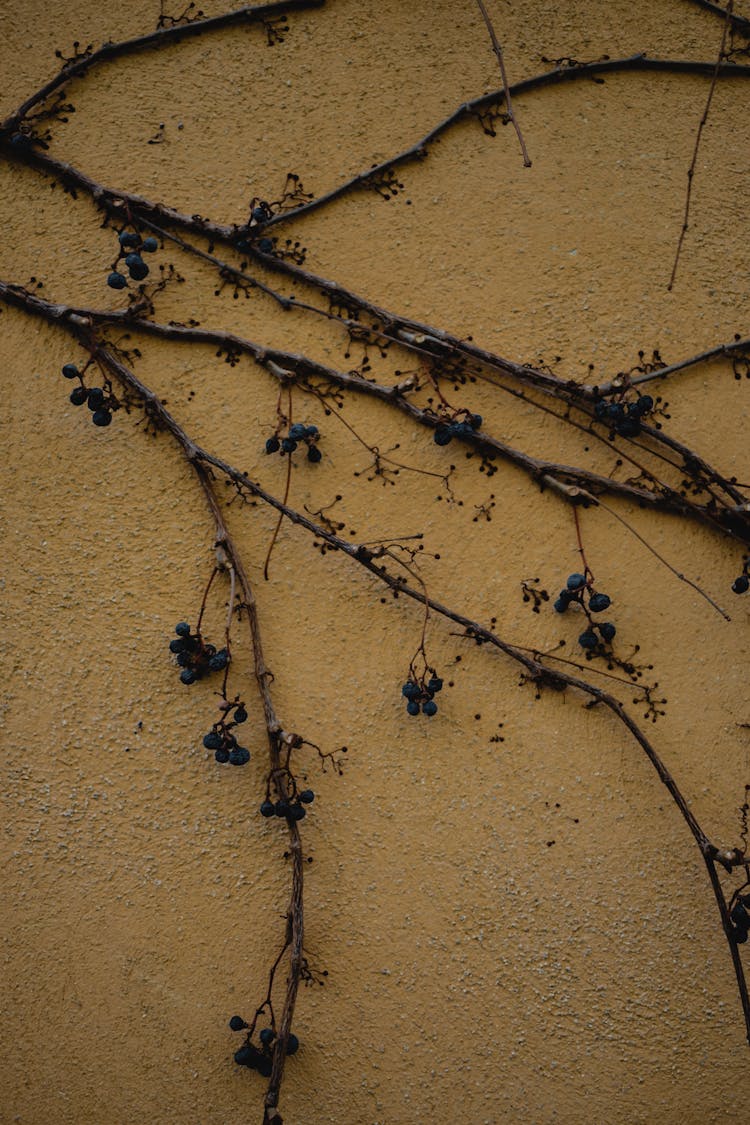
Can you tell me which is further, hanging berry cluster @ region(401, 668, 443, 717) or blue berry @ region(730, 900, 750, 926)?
hanging berry cluster @ region(401, 668, 443, 717)

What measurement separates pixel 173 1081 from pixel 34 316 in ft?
4.10

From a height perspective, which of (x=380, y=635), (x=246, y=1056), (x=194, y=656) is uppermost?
(x=380, y=635)

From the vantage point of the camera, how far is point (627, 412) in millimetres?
1284

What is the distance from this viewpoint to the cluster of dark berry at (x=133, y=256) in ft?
4.01

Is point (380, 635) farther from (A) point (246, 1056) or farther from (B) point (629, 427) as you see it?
(A) point (246, 1056)

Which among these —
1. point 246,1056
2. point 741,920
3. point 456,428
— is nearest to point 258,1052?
point 246,1056

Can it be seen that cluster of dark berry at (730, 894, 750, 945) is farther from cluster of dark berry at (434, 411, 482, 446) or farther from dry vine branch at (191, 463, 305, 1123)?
cluster of dark berry at (434, 411, 482, 446)

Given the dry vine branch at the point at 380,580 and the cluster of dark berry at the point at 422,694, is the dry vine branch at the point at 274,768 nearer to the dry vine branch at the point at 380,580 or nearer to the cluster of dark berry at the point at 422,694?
the dry vine branch at the point at 380,580

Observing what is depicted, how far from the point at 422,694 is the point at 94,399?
2.24 feet

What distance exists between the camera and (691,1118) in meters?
1.17

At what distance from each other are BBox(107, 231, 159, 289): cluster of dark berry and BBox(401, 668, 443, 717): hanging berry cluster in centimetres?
76

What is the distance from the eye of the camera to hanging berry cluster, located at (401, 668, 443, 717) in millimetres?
1185

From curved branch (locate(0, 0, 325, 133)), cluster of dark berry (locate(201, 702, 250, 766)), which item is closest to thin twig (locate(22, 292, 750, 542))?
curved branch (locate(0, 0, 325, 133))

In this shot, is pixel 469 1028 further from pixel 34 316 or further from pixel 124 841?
pixel 34 316
